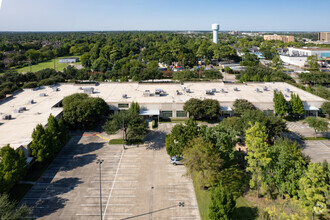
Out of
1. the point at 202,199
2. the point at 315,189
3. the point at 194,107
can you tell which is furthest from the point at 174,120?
the point at 315,189

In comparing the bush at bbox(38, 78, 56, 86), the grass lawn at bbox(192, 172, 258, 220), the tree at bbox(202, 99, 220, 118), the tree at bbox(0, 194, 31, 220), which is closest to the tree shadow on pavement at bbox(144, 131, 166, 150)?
the tree at bbox(202, 99, 220, 118)

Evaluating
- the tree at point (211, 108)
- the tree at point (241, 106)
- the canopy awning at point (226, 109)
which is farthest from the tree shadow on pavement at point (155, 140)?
the tree at point (241, 106)

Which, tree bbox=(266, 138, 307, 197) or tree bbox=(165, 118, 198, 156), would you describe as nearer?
tree bbox=(266, 138, 307, 197)

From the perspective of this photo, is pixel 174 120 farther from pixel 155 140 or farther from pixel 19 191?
pixel 19 191

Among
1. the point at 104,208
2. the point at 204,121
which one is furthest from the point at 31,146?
the point at 204,121

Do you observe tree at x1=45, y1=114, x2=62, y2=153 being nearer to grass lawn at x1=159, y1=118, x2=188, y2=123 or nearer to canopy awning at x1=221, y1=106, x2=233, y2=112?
grass lawn at x1=159, y1=118, x2=188, y2=123

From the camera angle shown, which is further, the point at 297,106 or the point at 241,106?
the point at 297,106
